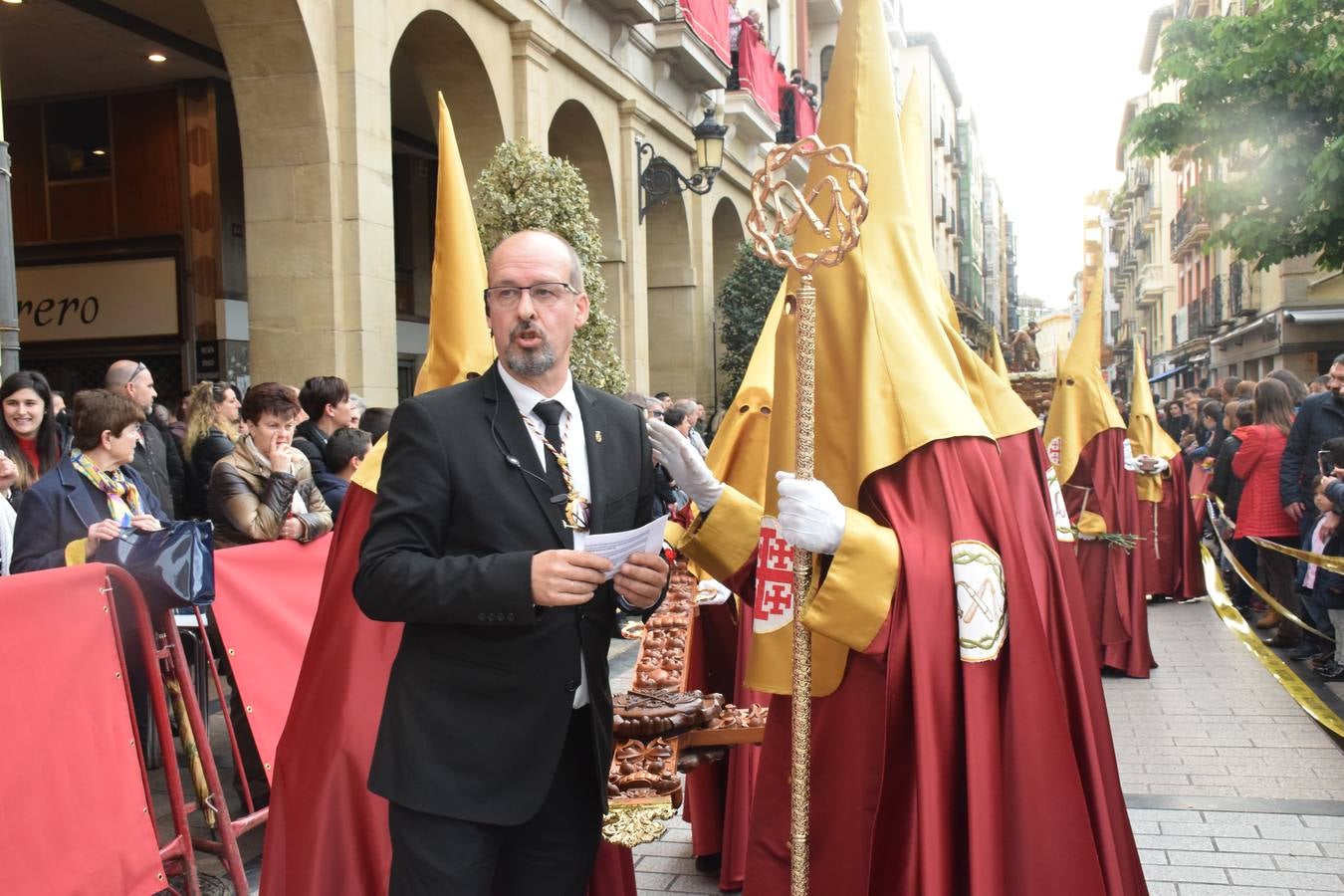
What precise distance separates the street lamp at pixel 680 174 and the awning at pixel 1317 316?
17.3 metres

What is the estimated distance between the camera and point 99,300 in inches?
537

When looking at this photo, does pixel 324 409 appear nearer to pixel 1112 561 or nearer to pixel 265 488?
pixel 265 488

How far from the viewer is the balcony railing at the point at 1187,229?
37188 millimetres

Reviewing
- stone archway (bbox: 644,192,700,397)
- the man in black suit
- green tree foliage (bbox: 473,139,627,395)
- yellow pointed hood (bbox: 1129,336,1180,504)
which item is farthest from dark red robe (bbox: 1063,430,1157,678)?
stone archway (bbox: 644,192,700,397)

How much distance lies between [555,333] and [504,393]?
0.56 ft

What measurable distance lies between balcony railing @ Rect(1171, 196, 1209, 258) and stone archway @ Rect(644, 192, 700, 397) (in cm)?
2091

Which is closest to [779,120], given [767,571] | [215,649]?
[215,649]

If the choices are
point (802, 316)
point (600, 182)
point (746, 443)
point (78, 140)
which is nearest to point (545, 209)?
point (600, 182)

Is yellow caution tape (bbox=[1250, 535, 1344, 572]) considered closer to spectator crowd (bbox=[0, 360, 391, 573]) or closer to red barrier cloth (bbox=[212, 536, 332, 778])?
spectator crowd (bbox=[0, 360, 391, 573])

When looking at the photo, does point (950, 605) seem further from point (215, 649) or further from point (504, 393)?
point (215, 649)

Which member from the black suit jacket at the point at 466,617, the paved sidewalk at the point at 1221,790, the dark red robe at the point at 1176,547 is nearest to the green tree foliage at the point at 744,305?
the dark red robe at the point at 1176,547

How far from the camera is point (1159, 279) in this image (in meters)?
59.3

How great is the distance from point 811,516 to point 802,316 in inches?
17.9

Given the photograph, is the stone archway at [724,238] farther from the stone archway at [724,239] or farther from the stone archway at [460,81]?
the stone archway at [460,81]
